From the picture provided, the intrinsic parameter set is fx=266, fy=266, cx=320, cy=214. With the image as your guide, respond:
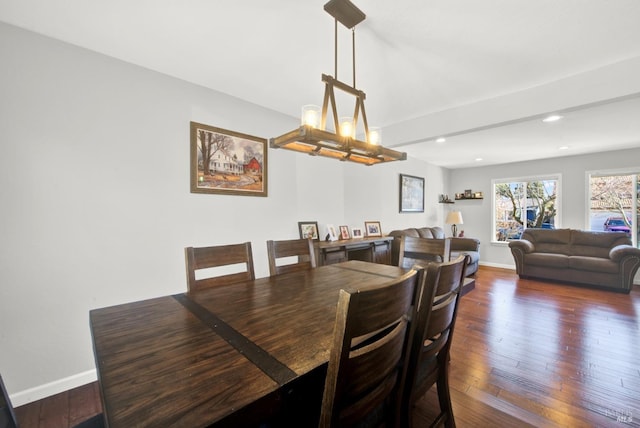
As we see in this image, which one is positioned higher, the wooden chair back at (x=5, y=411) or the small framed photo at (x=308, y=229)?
the small framed photo at (x=308, y=229)

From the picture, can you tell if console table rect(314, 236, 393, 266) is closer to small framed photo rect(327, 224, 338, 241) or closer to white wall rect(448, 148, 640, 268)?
small framed photo rect(327, 224, 338, 241)

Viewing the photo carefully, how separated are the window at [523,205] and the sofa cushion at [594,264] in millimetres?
1285

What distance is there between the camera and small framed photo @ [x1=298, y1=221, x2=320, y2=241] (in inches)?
131

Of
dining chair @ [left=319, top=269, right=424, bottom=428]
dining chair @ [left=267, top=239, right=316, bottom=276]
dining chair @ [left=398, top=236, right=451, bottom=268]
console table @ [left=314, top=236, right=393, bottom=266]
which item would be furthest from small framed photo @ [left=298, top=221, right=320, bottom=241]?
dining chair @ [left=319, top=269, right=424, bottom=428]

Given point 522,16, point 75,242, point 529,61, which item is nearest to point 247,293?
point 75,242

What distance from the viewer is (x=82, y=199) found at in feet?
6.32

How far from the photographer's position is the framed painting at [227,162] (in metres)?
2.47

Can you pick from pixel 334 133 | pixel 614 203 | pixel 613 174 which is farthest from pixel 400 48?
pixel 614 203

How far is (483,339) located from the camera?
2613mm

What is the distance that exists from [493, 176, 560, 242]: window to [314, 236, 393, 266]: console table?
3.74 metres

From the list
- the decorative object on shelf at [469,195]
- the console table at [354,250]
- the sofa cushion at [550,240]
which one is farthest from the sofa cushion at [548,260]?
the console table at [354,250]

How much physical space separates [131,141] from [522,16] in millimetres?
2869

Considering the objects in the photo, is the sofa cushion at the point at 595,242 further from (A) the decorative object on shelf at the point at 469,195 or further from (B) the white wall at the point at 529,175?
(A) the decorative object on shelf at the point at 469,195

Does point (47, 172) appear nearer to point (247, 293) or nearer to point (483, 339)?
point (247, 293)
